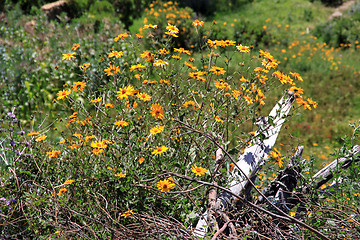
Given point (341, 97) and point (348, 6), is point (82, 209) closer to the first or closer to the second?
point (341, 97)

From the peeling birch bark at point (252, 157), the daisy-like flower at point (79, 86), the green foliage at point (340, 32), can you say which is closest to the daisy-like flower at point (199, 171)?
the peeling birch bark at point (252, 157)

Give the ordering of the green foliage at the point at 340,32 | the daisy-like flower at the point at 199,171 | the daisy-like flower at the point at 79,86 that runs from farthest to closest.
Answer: the green foliage at the point at 340,32 → the daisy-like flower at the point at 79,86 → the daisy-like flower at the point at 199,171

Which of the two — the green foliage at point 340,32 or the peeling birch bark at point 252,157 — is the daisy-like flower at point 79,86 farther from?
the green foliage at point 340,32

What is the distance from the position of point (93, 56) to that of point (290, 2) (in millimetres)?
10432

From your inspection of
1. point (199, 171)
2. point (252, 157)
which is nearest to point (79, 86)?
point (199, 171)

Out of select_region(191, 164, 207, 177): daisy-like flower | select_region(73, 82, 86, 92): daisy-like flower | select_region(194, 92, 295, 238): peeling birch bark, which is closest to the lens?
select_region(191, 164, 207, 177): daisy-like flower

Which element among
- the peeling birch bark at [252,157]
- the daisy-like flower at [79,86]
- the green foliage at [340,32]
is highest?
the daisy-like flower at [79,86]

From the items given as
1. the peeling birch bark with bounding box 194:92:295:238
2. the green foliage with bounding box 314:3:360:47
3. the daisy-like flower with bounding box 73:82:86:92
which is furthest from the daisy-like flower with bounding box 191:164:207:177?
the green foliage with bounding box 314:3:360:47

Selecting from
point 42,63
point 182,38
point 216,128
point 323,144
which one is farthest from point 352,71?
point 42,63

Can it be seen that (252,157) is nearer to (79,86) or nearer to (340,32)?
(79,86)

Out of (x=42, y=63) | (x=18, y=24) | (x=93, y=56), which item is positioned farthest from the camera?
(x=18, y=24)

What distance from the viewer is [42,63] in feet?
19.8

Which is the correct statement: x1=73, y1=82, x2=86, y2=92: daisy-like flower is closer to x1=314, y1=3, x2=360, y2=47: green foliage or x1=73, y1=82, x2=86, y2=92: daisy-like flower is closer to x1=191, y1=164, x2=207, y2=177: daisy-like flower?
x1=191, y1=164, x2=207, y2=177: daisy-like flower

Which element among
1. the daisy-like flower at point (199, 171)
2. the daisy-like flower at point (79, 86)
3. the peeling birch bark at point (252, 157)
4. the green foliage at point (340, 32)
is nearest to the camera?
the daisy-like flower at point (199, 171)
